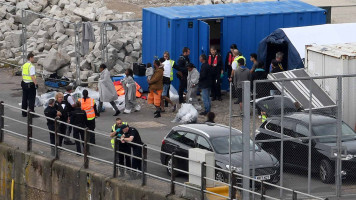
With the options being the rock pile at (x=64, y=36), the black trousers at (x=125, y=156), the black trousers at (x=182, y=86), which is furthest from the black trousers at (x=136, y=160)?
the rock pile at (x=64, y=36)

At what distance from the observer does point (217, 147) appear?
2338cm

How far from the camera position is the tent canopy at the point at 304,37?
102 ft

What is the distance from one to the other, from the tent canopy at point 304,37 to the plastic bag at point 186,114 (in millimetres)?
3556

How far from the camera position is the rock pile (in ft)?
117

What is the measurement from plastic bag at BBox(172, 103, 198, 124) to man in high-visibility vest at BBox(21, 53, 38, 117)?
156 inches

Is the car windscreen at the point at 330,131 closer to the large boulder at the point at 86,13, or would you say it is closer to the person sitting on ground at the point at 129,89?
the person sitting on ground at the point at 129,89

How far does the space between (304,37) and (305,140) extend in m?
9.34

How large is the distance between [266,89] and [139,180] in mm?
3258

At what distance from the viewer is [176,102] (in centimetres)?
3225

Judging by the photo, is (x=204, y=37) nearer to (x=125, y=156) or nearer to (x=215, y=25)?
(x=215, y=25)

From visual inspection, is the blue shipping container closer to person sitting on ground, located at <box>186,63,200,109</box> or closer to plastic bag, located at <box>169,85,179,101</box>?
plastic bag, located at <box>169,85,179,101</box>

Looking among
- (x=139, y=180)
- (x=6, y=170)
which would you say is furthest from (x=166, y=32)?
(x=139, y=180)

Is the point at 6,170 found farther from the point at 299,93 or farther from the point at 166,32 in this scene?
the point at 166,32

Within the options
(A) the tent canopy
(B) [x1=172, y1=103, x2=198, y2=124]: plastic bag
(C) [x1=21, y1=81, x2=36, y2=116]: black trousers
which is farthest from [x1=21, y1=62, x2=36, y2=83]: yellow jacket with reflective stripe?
(A) the tent canopy
